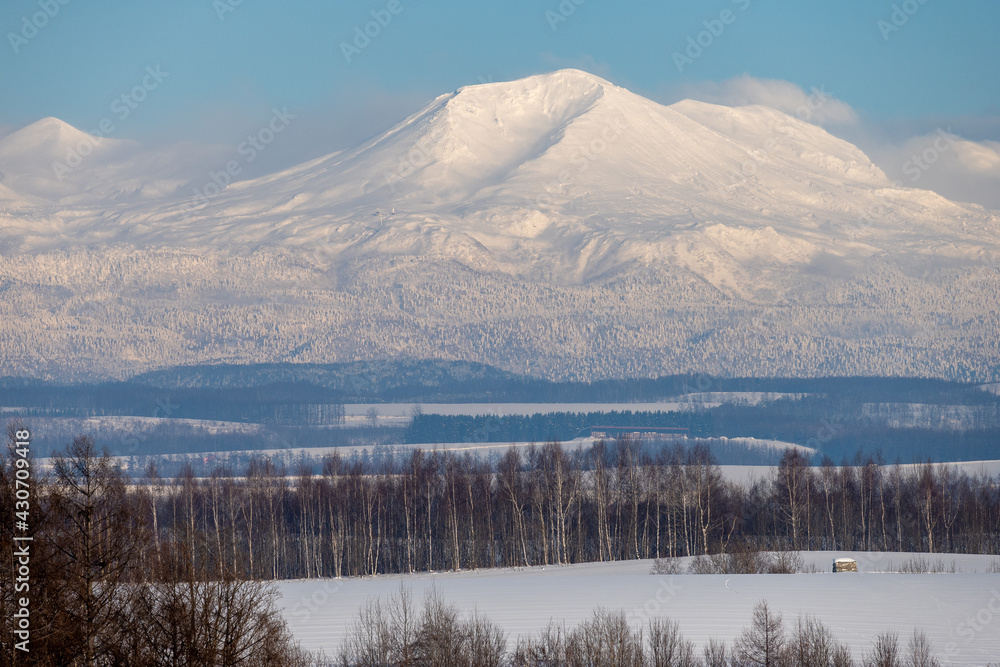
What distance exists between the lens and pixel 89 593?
2439 cm

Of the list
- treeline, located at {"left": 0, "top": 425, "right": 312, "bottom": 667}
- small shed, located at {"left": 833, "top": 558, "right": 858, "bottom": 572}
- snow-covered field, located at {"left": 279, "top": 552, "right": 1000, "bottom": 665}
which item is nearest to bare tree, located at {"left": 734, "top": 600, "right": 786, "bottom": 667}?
snow-covered field, located at {"left": 279, "top": 552, "right": 1000, "bottom": 665}

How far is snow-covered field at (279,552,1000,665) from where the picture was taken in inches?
1555

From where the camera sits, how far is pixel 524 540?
70.1 m

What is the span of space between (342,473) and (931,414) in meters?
113

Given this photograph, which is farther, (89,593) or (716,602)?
(716,602)

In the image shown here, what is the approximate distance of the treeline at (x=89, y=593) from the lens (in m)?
24.2

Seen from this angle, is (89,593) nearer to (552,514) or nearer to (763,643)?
(763,643)

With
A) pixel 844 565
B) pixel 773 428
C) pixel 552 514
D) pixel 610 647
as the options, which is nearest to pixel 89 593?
pixel 610 647

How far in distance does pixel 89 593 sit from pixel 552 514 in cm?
4994

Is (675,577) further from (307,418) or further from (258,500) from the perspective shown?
(307,418)

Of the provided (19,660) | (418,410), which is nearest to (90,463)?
(19,660)

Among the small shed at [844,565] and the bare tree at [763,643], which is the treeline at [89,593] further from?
the small shed at [844,565]

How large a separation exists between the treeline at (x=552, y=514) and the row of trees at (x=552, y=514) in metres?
0.12

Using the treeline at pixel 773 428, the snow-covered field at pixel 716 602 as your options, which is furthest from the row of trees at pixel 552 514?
the treeline at pixel 773 428
